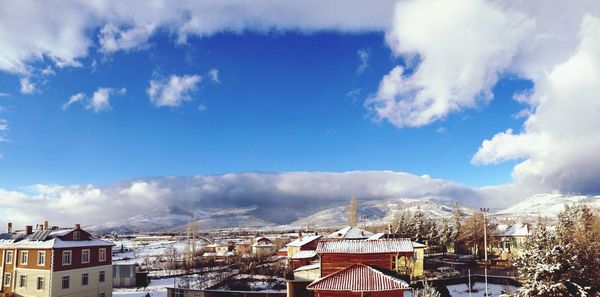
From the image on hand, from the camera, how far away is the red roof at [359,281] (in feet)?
88.3

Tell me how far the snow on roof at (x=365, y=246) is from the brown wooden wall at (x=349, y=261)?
303mm

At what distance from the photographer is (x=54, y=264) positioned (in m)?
37.8

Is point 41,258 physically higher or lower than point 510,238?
higher

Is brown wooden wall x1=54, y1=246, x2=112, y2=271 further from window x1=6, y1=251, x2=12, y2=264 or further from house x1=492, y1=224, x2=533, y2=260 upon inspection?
house x1=492, y1=224, x2=533, y2=260

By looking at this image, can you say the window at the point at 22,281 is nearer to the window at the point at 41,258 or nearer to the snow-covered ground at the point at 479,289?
the window at the point at 41,258

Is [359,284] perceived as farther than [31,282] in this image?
No

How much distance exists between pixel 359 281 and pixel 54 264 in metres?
27.3

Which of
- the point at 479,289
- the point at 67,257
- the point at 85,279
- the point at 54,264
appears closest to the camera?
the point at 54,264

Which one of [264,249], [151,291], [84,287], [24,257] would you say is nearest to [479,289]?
[151,291]

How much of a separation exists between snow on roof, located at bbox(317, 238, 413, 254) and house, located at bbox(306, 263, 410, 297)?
1.45m

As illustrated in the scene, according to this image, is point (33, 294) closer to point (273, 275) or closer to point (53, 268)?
point (53, 268)

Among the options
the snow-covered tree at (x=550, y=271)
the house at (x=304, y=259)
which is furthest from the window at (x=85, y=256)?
the snow-covered tree at (x=550, y=271)

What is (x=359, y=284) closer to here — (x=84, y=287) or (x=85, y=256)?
(x=84, y=287)

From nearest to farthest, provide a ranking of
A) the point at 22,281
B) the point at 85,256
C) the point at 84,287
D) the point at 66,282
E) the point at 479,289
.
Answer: the point at 479,289, the point at 66,282, the point at 22,281, the point at 84,287, the point at 85,256
